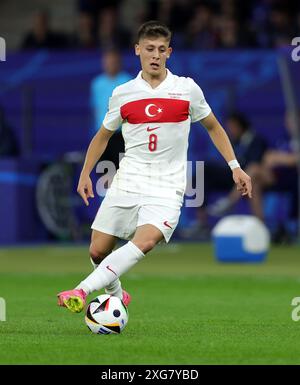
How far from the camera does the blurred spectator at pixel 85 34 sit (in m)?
23.1

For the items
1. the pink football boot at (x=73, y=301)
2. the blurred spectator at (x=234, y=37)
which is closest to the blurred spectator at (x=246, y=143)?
the blurred spectator at (x=234, y=37)

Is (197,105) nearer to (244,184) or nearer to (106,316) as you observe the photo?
(244,184)

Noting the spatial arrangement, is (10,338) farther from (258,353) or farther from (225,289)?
(225,289)

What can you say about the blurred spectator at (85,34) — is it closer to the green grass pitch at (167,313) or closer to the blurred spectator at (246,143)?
the blurred spectator at (246,143)

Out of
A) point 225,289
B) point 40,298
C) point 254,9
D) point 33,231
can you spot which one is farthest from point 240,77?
point 40,298

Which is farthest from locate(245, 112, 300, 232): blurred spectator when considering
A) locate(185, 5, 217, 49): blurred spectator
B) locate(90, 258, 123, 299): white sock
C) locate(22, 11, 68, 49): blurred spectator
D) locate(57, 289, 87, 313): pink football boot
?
locate(57, 289, 87, 313): pink football boot

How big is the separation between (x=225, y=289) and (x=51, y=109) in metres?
9.19

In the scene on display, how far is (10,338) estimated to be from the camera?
29.8 ft

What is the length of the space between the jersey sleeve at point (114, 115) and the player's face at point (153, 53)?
32 cm

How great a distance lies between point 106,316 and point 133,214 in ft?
2.83

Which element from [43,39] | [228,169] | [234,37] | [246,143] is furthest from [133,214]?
[43,39]

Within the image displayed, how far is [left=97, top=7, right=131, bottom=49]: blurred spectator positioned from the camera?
22.8m

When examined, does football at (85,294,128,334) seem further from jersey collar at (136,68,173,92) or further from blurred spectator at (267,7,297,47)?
blurred spectator at (267,7,297,47)

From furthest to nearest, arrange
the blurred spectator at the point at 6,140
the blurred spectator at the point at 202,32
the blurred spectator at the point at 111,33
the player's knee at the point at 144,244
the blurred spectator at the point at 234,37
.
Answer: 1. the blurred spectator at the point at 111,33
2. the blurred spectator at the point at 202,32
3. the blurred spectator at the point at 234,37
4. the blurred spectator at the point at 6,140
5. the player's knee at the point at 144,244
